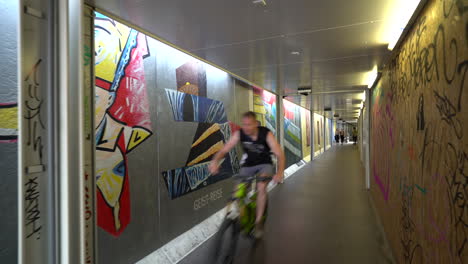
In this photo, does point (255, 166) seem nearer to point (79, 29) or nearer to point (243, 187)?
point (243, 187)

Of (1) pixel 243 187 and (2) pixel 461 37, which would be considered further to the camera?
(1) pixel 243 187

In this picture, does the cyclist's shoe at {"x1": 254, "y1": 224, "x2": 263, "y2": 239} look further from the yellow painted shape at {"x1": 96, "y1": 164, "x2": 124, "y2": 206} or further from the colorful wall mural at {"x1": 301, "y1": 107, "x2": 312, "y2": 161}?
the colorful wall mural at {"x1": 301, "y1": 107, "x2": 312, "y2": 161}

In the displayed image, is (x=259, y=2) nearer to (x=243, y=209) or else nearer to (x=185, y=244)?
(x=243, y=209)

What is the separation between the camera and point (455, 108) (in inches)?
59.7

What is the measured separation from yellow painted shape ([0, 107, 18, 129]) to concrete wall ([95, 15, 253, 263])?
795mm

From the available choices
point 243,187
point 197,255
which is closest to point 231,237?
point 243,187

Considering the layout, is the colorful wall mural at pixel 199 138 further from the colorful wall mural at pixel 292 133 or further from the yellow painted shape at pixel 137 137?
the colorful wall mural at pixel 292 133

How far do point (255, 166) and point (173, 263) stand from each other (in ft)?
5.21

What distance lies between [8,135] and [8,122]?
10cm

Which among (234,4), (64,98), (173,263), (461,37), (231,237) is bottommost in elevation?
(173,263)

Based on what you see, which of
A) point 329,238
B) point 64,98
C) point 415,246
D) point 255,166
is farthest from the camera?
point 329,238

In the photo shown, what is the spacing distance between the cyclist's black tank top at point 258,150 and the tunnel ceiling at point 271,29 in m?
1.23

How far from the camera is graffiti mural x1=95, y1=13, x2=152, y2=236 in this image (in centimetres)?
289

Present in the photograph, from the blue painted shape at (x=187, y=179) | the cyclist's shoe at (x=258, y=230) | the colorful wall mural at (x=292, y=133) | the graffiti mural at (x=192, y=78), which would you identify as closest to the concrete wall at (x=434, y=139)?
the cyclist's shoe at (x=258, y=230)
